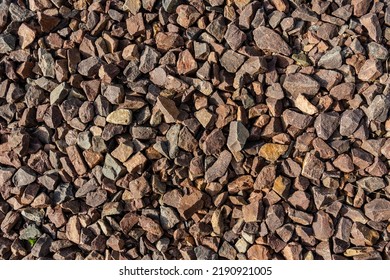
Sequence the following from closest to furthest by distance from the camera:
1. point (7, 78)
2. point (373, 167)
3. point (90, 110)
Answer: point (373, 167) → point (90, 110) → point (7, 78)

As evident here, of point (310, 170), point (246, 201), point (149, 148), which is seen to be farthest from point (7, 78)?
→ point (310, 170)

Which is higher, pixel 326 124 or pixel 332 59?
pixel 332 59

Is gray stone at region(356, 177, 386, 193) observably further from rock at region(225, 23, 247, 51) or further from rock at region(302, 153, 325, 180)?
rock at region(225, 23, 247, 51)

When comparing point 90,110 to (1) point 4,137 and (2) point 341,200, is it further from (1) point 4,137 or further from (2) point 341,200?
(2) point 341,200

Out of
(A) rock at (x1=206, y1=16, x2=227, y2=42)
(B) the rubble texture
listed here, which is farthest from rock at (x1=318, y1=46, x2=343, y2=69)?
(A) rock at (x1=206, y1=16, x2=227, y2=42)

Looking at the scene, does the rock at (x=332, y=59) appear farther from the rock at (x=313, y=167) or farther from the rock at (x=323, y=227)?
the rock at (x=323, y=227)

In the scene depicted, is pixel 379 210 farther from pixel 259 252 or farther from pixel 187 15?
pixel 187 15

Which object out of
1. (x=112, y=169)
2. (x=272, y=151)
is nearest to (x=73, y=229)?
(x=112, y=169)
